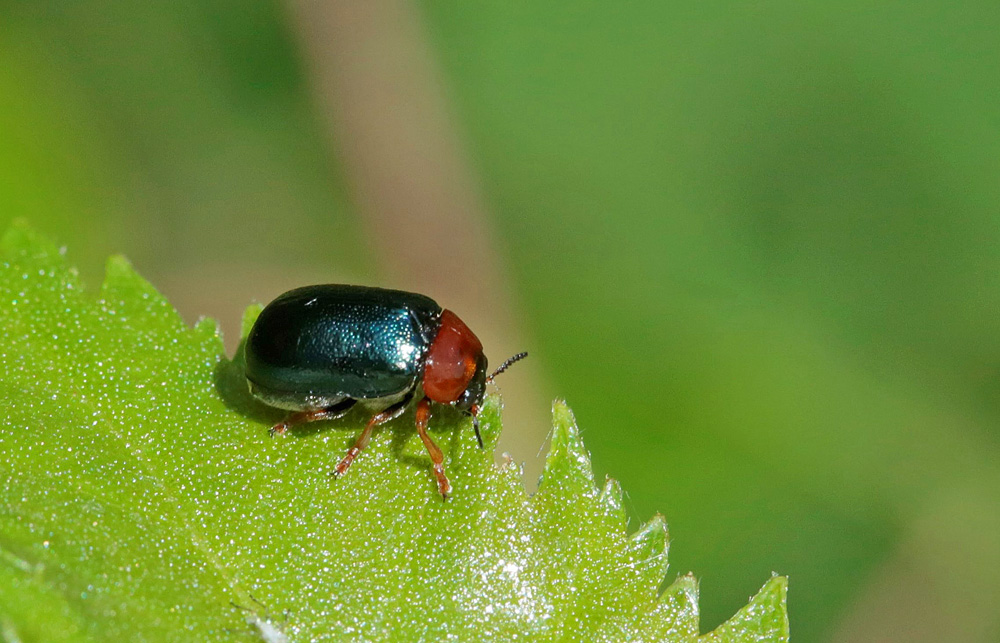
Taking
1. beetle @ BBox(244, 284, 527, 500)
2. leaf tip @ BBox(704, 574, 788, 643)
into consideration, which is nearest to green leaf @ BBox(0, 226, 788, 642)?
leaf tip @ BBox(704, 574, 788, 643)

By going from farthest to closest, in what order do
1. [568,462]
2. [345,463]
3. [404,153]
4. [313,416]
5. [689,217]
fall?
[404,153]
[689,217]
[313,416]
[345,463]
[568,462]

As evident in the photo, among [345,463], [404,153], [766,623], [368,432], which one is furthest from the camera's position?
[404,153]

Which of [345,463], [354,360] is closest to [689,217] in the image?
[354,360]

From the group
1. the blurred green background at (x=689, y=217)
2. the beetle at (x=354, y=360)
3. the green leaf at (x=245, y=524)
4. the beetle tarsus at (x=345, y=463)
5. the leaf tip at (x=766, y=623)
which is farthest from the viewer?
the blurred green background at (x=689, y=217)

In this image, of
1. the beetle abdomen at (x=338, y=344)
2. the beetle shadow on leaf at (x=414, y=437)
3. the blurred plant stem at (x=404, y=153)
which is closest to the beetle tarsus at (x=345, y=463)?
the beetle shadow on leaf at (x=414, y=437)

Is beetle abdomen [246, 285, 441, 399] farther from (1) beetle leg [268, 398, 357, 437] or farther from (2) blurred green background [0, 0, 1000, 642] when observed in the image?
(2) blurred green background [0, 0, 1000, 642]

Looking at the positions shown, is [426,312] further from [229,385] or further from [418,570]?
[418,570]

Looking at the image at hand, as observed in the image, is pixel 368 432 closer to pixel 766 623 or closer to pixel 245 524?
pixel 245 524

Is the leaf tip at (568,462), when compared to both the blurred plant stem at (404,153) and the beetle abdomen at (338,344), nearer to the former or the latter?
the beetle abdomen at (338,344)
